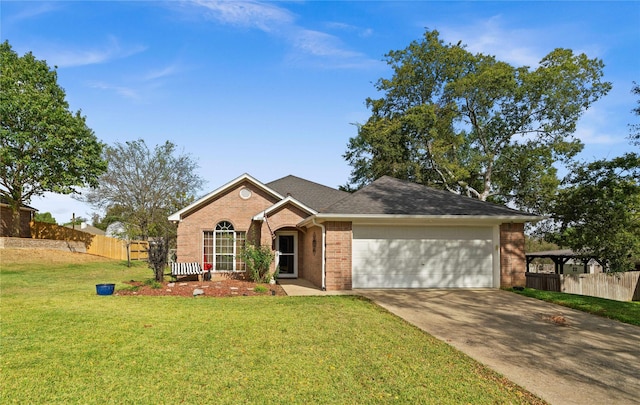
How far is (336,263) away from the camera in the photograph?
46.0ft

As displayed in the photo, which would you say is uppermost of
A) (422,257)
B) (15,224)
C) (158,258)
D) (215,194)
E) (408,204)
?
(215,194)

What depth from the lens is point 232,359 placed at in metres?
5.88

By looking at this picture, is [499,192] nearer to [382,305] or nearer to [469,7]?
[469,7]

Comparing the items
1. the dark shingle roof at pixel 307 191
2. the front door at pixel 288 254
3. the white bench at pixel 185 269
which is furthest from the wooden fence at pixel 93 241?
the front door at pixel 288 254

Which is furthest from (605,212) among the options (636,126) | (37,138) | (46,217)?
(46,217)

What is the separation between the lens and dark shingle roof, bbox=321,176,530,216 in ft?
46.3

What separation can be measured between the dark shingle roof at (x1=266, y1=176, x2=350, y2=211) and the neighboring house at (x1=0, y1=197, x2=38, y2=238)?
21.4m

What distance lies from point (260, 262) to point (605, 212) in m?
17.7

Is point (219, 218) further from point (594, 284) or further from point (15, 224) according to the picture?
point (15, 224)

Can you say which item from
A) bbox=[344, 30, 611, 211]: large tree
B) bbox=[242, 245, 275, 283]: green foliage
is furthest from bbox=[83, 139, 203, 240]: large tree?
bbox=[242, 245, 275, 283]: green foliage

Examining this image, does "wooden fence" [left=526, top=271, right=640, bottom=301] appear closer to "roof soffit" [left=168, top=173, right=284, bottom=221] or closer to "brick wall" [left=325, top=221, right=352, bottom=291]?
"brick wall" [left=325, top=221, right=352, bottom=291]

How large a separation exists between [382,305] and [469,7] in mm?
9787

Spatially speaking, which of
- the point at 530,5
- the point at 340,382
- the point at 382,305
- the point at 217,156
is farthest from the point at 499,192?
the point at 340,382

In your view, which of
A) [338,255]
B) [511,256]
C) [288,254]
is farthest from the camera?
[288,254]
